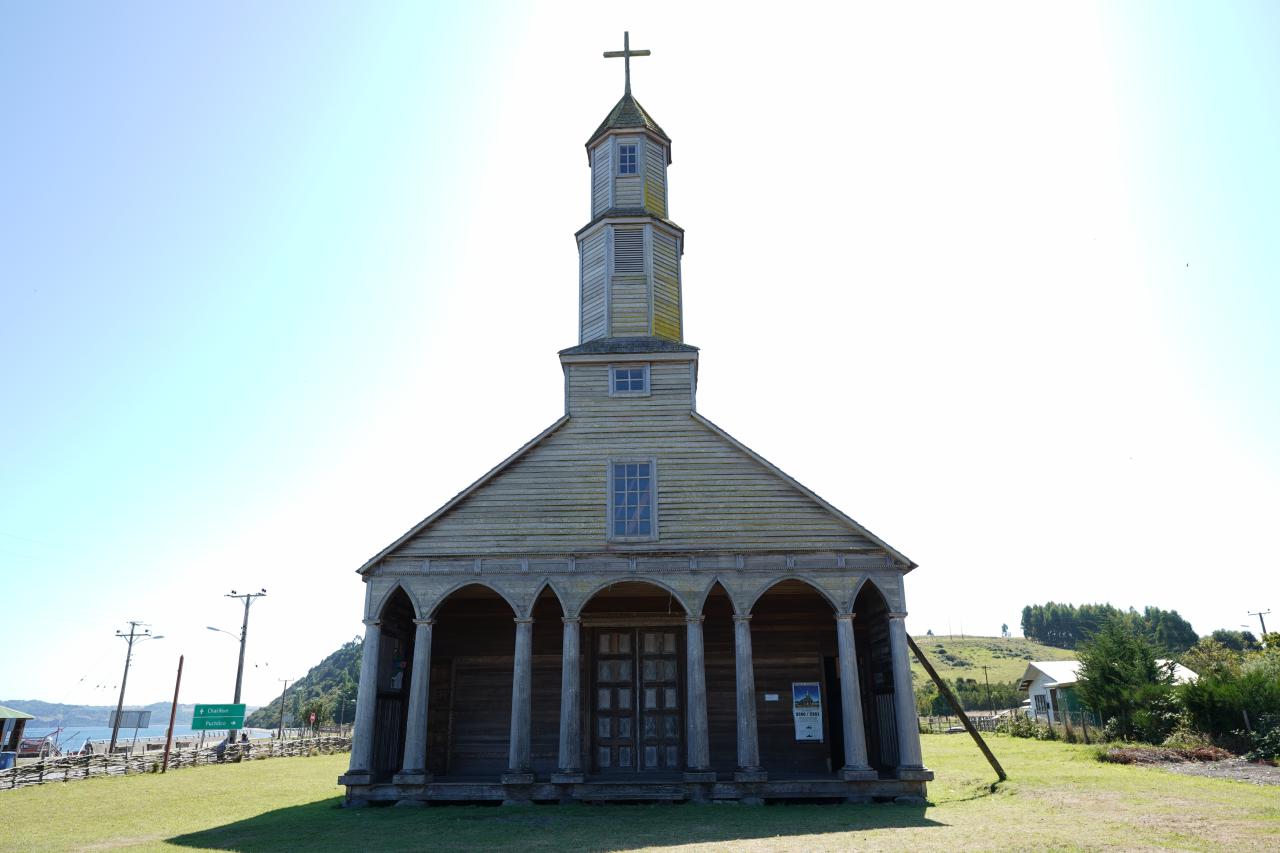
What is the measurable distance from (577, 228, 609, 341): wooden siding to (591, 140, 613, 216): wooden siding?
3.36 feet

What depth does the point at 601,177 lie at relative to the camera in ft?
76.3

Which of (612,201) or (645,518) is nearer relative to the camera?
(645,518)

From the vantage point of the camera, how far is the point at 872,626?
19.7 m

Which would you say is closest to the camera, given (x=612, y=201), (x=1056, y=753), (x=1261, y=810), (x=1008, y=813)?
(x=1261, y=810)

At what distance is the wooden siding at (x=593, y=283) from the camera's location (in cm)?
2128

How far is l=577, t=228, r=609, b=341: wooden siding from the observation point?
69.8ft

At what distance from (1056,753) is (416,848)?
76.7ft

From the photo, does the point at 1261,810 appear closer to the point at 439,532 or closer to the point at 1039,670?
the point at 439,532

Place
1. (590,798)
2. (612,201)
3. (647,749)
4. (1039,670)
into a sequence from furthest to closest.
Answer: (1039,670), (612,201), (647,749), (590,798)

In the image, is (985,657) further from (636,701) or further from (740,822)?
(740,822)

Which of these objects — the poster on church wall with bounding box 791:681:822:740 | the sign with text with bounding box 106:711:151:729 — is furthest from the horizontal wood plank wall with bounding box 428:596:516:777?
the sign with text with bounding box 106:711:151:729

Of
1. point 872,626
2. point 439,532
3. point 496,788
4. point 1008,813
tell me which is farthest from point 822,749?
point 439,532

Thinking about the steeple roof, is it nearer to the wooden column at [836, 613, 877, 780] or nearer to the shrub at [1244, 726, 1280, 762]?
the wooden column at [836, 613, 877, 780]

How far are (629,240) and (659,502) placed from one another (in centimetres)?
809
